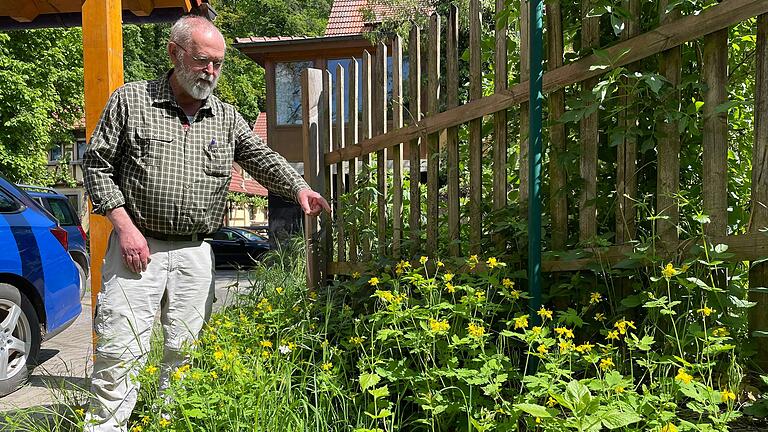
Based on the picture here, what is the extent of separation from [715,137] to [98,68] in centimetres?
342

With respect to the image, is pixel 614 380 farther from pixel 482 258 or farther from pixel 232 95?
pixel 232 95

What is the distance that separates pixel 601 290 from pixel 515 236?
440 mm

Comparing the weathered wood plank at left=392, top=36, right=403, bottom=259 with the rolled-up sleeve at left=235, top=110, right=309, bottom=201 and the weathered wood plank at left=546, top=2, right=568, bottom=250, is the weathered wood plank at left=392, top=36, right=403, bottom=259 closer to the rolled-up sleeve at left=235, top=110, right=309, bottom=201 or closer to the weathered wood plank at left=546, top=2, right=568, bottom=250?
the rolled-up sleeve at left=235, top=110, right=309, bottom=201

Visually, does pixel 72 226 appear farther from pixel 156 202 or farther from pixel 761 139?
pixel 761 139

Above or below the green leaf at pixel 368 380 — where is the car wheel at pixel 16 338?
below

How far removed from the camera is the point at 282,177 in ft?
10.5

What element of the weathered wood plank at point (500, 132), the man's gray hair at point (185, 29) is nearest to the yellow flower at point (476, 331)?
the weathered wood plank at point (500, 132)

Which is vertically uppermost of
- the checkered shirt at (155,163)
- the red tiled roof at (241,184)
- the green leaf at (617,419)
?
the red tiled roof at (241,184)

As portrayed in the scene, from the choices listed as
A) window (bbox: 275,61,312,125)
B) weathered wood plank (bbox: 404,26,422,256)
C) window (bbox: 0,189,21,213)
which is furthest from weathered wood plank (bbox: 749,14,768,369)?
window (bbox: 275,61,312,125)

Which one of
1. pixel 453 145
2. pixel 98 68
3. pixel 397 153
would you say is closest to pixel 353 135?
pixel 397 153

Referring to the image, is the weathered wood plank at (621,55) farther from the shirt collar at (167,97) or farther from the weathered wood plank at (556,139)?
the shirt collar at (167,97)

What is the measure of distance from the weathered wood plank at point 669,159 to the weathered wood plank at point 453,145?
1078mm

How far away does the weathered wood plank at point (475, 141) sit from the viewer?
129 inches

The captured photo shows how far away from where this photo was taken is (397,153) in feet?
12.8
